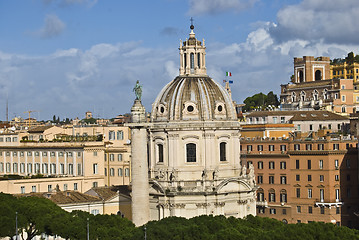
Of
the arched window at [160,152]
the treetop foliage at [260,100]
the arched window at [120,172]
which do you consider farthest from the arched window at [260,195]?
the treetop foliage at [260,100]

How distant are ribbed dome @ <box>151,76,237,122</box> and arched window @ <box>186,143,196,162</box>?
260 centimetres

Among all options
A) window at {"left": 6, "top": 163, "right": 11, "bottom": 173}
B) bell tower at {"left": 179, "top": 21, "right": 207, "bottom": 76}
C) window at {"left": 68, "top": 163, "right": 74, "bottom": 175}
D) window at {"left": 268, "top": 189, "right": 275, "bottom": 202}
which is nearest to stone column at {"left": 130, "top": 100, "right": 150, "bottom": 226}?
bell tower at {"left": 179, "top": 21, "right": 207, "bottom": 76}

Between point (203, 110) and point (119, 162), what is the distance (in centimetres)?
2213

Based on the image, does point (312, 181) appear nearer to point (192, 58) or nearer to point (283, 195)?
point (283, 195)

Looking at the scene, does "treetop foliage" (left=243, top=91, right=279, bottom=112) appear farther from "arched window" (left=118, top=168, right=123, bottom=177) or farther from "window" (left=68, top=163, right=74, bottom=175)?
"window" (left=68, top=163, right=74, bottom=175)

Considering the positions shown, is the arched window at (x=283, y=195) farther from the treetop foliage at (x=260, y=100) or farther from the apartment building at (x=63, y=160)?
the treetop foliage at (x=260, y=100)

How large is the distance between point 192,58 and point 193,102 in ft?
19.5

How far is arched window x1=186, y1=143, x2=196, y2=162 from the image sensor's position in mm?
97812

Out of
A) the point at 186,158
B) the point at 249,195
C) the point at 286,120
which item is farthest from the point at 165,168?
the point at 286,120

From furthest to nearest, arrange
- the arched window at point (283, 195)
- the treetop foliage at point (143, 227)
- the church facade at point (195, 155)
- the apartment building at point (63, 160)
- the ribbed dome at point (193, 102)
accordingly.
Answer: the arched window at point (283, 195), the apartment building at point (63, 160), the ribbed dome at point (193, 102), the church facade at point (195, 155), the treetop foliage at point (143, 227)

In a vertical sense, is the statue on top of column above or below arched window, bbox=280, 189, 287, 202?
above

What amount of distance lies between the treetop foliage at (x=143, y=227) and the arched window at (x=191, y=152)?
1585 cm

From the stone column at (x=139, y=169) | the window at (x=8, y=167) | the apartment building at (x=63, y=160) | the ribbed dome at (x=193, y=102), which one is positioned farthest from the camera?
the window at (x=8, y=167)

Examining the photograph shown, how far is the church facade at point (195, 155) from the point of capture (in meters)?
96.5
